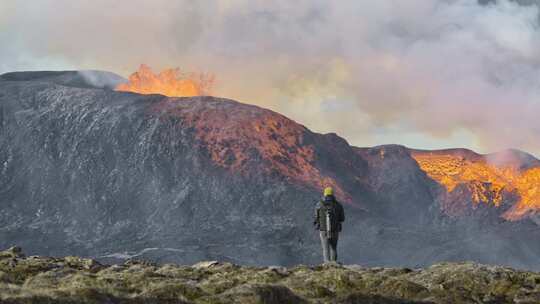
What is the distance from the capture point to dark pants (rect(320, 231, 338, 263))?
138ft

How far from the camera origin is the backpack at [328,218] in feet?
137

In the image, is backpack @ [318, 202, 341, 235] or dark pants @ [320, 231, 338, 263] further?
dark pants @ [320, 231, 338, 263]

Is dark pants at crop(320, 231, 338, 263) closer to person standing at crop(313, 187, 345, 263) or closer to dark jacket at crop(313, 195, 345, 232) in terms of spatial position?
person standing at crop(313, 187, 345, 263)

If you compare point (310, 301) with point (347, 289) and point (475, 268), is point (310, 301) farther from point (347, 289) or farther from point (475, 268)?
point (475, 268)

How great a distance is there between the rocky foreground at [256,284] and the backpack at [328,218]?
3333mm

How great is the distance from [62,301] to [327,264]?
16.2 metres

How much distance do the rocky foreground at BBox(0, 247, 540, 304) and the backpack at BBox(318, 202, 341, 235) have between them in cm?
333

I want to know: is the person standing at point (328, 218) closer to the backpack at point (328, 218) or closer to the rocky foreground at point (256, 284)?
the backpack at point (328, 218)

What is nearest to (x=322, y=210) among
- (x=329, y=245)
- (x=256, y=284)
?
(x=329, y=245)

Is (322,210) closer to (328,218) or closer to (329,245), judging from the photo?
(328,218)

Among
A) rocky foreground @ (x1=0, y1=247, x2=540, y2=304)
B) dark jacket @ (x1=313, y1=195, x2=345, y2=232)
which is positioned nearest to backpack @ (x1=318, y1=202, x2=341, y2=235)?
dark jacket @ (x1=313, y1=195, x2=345, y2=232)

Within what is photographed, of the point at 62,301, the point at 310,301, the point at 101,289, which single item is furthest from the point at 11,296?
the point at 310,301

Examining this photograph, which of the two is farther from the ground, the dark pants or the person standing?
the person standing

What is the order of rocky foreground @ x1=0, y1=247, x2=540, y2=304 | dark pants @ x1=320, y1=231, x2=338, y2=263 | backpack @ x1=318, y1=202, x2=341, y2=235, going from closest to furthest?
rocky foreground @ x1=0, y1=247, x2=540, y2=304 → backpack @ x1=318, y1=202, x2=341, y2=235 → dark pants @ x1=320, y1=231, x2=338, y2=263
